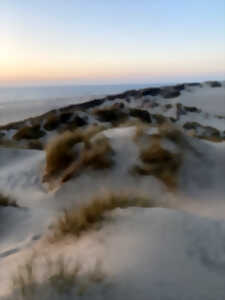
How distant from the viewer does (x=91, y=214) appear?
2.49 meters

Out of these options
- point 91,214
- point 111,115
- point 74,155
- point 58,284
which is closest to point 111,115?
point 111,115

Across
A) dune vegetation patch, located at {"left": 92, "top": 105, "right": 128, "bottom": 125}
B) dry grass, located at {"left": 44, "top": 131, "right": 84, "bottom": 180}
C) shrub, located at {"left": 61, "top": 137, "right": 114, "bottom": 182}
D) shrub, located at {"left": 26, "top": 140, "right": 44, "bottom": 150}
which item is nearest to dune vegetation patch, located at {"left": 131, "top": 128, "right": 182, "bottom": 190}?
shrub, located at {"left": 61, "top": 137, "right": 114, "bottom": 182}

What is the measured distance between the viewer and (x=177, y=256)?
180 cm

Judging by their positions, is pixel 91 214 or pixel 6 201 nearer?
pixel 91 214

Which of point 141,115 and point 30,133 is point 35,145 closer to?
point 30,133

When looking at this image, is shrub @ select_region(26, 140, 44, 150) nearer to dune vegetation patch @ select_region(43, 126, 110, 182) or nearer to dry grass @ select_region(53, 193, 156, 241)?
dune vegetation patch @ select_region(43, 126, 110, 182)

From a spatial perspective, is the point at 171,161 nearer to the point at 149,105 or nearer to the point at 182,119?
the point at 182,119

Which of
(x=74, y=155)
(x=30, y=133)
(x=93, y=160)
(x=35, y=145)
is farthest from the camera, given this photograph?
(x=30, y=133)

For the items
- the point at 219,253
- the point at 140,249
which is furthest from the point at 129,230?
the point at 219,253

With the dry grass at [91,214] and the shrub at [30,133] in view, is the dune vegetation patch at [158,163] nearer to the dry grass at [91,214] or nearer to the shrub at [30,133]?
the dry grass at [91,214]

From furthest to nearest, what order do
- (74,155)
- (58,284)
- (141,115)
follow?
(141,115), (74,155), (58,284)

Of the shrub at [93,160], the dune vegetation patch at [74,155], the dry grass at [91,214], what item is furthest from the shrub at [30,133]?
the dry grass at [91,214]

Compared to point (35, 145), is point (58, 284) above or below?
above

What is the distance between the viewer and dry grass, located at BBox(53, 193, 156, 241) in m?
2.39
